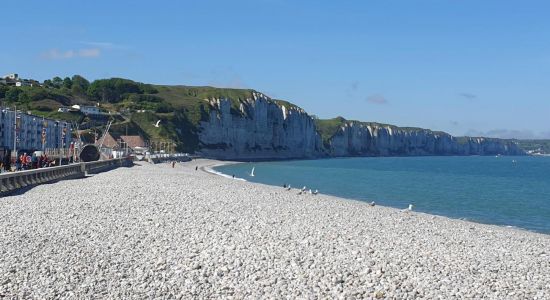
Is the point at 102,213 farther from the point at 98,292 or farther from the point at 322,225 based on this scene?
the point at 98,292

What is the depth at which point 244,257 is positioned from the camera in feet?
41.2

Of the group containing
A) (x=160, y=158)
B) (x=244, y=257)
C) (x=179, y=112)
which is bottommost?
(x=160, y=158)

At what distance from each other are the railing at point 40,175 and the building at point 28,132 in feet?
74.2

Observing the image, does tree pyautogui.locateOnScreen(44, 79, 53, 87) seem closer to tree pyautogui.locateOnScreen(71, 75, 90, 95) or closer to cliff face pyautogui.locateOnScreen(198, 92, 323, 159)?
tree pyautogui.locateOnScreen(71, 75, 90, 95)

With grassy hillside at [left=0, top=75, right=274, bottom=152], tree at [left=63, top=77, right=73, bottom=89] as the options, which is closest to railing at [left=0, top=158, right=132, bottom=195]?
grassy hillside at [left=0, top=75, right=274, bottom=152]

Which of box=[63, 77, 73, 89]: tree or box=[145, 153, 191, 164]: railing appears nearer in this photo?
box=[145, 153, 191, 164]: railing

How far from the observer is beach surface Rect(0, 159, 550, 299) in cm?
1018

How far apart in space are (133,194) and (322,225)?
1077cm

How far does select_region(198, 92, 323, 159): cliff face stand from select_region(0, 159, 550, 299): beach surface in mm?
119794

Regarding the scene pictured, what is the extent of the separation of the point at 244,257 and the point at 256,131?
14943cm

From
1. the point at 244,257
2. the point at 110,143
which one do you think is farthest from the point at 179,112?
the point at 244,257

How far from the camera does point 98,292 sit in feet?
31.7

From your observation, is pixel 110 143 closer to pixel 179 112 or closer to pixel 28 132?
pixel 28 132

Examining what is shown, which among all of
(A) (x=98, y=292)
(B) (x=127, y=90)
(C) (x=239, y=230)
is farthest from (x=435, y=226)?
(B) (x=127, y=90)
